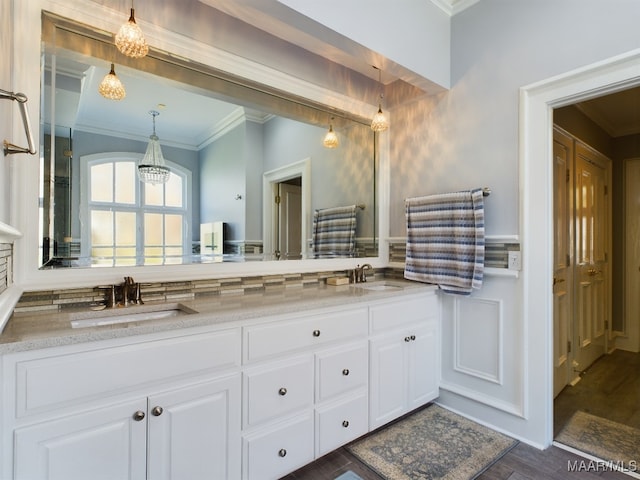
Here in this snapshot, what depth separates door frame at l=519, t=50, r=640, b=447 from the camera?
2.00 m

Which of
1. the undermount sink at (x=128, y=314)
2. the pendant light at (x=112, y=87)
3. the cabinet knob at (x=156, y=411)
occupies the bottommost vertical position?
the cabinet knob at (x=156, y=411)

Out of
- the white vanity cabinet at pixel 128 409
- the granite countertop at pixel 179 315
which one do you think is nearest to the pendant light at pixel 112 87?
the granite countertop at pixel 179 315

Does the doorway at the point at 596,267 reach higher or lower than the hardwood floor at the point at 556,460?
higher

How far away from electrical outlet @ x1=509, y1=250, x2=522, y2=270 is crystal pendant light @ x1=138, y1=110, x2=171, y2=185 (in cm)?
208

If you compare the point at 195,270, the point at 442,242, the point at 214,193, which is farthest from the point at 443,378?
the point at 214,193

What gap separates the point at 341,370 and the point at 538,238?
137 cm

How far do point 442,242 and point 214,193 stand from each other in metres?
1.55

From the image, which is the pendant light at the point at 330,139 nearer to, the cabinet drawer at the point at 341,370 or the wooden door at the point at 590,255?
the cabinet drawer at the point at 341,370

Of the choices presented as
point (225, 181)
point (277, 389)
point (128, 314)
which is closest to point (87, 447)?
point (128, 314)

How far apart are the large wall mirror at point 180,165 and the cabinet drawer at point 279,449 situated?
0.97 meters

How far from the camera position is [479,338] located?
2312 mm

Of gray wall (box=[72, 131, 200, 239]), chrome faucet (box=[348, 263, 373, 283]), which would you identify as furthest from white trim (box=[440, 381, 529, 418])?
gray wall (box=[72, 131, 200, 239])

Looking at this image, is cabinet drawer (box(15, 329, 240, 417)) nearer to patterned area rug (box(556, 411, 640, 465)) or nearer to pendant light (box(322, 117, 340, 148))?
pendant light (box(322, 117, 340, 148))

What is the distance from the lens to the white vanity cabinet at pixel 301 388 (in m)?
1.55
